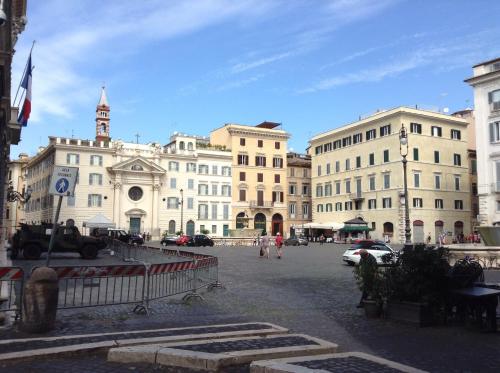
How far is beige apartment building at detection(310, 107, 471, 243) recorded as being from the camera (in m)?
60.2

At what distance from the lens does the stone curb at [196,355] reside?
5867 millimetres

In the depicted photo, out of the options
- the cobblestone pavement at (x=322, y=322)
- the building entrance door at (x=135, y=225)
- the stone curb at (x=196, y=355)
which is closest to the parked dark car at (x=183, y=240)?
the building entrance door at (x=135, y=225)

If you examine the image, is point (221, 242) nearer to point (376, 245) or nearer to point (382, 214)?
point (382, 214)

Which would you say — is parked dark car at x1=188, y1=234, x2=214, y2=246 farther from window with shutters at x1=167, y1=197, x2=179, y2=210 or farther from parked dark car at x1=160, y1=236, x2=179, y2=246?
window with shutters at x1=167, y1=197, x2=179, y2=210

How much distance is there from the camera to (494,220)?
46.0m

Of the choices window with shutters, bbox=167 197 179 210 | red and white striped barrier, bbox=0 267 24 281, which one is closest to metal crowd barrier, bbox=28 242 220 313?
red and white striped barrier, bbox=0 267 24 281

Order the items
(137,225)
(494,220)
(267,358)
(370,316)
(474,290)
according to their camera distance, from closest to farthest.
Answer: (267,358), (474,290), (370,316), (494,220), (137,225)

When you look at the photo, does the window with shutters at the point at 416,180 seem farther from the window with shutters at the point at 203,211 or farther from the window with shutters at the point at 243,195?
the window with shutters at the point at 203,211

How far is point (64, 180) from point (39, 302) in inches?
132

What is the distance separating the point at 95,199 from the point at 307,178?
3391 cm

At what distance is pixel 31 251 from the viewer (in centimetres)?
2492

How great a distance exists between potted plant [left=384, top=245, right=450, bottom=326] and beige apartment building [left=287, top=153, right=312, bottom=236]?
229 ft

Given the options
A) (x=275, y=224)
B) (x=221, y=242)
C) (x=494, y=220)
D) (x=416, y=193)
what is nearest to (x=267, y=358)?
(x=494, y=220)

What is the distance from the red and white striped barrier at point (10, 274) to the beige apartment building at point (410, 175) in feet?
176
